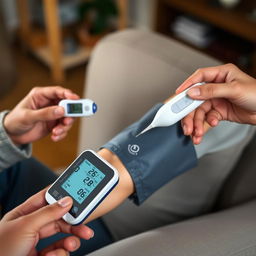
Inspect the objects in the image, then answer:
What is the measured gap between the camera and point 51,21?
1.57 m

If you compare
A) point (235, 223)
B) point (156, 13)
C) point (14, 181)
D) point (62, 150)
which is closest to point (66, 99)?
point (14, 181)

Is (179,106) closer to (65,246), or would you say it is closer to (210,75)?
(210,75)

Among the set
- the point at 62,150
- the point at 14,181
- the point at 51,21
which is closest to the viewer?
the point at 14,181

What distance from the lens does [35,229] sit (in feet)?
1.30

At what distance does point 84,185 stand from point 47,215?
2.4 inches

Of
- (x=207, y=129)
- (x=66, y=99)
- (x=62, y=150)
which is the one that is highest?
(x=66, y=99)

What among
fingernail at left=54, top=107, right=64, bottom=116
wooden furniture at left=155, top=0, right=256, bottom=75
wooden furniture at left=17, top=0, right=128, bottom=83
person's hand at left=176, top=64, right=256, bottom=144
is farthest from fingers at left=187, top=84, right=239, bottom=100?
wooden furniture at left=17, top=0, right=128, bottom=83

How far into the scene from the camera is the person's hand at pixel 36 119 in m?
0.60

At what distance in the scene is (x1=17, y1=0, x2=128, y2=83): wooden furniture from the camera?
157cm

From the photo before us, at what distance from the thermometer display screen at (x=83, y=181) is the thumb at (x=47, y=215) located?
0.08 ft

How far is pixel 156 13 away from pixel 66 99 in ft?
4.37

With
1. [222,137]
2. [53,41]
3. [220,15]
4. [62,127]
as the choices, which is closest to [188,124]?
[222,137]

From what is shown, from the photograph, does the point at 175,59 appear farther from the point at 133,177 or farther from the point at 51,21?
the point at 51,21

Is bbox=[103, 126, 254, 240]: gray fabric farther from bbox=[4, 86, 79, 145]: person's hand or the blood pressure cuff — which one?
bbox=[4, 86, 79, 145]: person's hand
